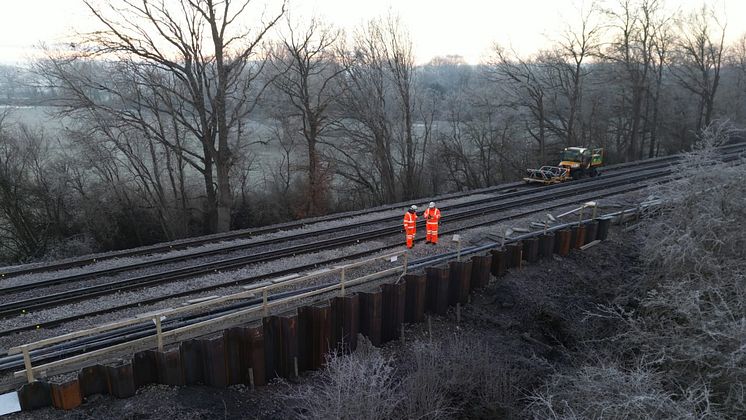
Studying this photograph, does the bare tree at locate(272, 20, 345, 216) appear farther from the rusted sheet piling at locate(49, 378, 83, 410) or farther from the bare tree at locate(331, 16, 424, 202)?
the rusted sheet piling at locate(49, 378, 83, 410)

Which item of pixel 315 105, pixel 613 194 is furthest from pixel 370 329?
pixel 315 105

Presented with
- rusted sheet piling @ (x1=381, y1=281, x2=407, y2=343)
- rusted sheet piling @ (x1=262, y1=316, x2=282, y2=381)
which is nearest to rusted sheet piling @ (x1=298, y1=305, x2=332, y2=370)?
rusted sheet piling @ (x1=262, y1=316, x2=282, y2=381)

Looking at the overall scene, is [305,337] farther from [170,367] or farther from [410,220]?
[410,220]

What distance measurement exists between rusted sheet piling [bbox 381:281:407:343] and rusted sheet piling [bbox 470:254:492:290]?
2.50m

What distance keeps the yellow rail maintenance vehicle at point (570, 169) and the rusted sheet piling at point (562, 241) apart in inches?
448

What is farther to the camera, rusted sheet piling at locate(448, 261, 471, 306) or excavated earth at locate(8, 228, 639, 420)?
rusted sheet piling at locate(448, 261, 471, 306)

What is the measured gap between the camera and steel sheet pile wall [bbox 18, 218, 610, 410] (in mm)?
7160

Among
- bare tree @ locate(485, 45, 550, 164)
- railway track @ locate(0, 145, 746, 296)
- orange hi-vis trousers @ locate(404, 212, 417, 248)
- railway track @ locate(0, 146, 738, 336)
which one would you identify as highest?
bare tree @ locate(485, 45, 550, 164)

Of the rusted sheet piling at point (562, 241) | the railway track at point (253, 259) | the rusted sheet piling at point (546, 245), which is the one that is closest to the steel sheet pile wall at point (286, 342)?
the rusted sheet piling at point (546, 245)

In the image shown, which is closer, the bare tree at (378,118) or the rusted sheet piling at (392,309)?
the rusted sheet piling at (392,309)

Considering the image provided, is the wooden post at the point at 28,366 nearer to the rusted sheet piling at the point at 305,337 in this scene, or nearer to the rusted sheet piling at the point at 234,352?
the rusted sheet piling at the point at 234,352

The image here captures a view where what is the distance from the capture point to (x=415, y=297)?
10.9 metres

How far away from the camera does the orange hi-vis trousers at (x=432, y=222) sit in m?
14.0

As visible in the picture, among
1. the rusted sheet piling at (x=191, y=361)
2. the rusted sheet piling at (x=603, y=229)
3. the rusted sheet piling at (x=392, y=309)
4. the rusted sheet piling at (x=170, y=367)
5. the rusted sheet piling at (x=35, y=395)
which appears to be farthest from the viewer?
the rusted sheet piling at (x=603, y=229)
